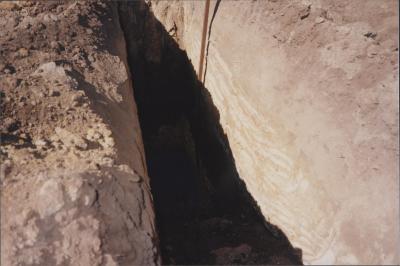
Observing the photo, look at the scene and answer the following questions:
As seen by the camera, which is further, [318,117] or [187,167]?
[187,167]

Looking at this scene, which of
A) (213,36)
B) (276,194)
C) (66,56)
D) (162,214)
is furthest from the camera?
(162,214)

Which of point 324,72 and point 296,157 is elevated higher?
point 324,72

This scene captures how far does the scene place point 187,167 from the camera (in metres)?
4.48

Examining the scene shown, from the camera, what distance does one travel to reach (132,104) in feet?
8.98

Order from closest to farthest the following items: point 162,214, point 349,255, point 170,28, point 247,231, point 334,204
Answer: point 349,255 → point 334,204 → point 247,231 → point 162,214 → point 170,28

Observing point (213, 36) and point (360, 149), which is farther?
point (213, 36)

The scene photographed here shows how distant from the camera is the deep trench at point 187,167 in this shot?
119 inches

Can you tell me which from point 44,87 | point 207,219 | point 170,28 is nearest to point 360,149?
point 207,219

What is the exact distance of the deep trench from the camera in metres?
3.01

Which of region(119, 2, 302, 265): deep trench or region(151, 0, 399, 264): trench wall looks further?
region(119, 2, 302, 265): deep trench

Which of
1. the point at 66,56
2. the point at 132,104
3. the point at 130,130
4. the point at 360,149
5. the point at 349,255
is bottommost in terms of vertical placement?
the point at 349,255

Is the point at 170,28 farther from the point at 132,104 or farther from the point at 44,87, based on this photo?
the point at 44,87

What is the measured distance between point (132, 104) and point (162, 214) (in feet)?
4.91

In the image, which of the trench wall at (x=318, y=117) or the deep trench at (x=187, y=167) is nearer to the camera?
the trench wall at (x=318, y=117)
